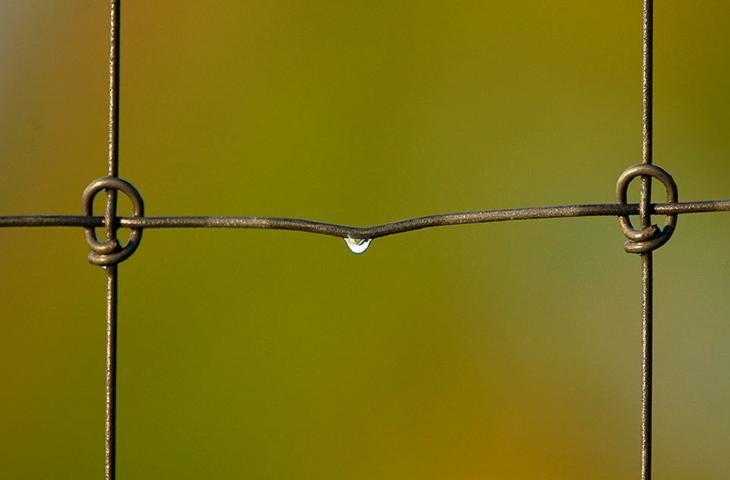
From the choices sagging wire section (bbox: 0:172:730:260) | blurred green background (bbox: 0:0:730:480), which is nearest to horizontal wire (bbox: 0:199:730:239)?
sagging wire section (bbox: 0:172:730:260)

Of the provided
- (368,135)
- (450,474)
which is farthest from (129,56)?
(450,474)

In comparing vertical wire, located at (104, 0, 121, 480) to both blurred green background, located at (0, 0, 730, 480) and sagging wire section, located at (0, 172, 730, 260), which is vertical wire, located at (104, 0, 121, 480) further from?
blurred green background, located at (0, 0, 730, 480)

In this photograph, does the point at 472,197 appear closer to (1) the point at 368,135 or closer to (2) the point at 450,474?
(1) the point at 368,135

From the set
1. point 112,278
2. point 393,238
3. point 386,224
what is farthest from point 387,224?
point 393,238

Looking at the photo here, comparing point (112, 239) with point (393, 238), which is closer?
point (112, 239)

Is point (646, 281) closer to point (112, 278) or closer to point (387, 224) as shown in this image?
point (387, 224)

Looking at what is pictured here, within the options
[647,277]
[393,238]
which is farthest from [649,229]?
[393,238]
